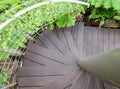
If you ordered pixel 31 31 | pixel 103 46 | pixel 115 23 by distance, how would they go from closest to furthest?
pixel 31 31 → pixel 103 46 → pixel 115 23

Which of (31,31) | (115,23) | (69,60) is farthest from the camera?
(115,23)

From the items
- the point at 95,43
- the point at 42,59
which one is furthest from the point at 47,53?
the point at 95,43

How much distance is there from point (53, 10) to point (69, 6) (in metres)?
0.41

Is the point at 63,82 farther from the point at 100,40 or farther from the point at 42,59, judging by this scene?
the point at 100,40

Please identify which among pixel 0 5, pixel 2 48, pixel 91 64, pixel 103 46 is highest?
pixel 0 5

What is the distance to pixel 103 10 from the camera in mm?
4867

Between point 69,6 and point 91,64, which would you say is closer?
point 91,64

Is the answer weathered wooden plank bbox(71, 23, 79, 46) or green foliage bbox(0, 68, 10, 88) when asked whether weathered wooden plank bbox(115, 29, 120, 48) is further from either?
green foliage bbox(0, 68, 10, 88)

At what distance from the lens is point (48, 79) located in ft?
12.7

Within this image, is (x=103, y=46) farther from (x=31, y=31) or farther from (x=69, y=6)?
(x=31, y=31)

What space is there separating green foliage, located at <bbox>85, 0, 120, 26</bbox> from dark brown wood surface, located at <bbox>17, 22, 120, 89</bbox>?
0.35 m

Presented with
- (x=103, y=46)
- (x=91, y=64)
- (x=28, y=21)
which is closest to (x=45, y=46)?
(x=28, y=21)

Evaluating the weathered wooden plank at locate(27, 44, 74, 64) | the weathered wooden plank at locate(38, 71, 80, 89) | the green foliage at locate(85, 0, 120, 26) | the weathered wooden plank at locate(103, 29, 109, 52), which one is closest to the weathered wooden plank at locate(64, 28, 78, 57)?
the weathered wooden plank at locate(27, 44, 74, 64)

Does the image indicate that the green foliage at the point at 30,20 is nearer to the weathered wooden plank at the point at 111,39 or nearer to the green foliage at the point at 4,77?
the green foliage at the point at 4,77
